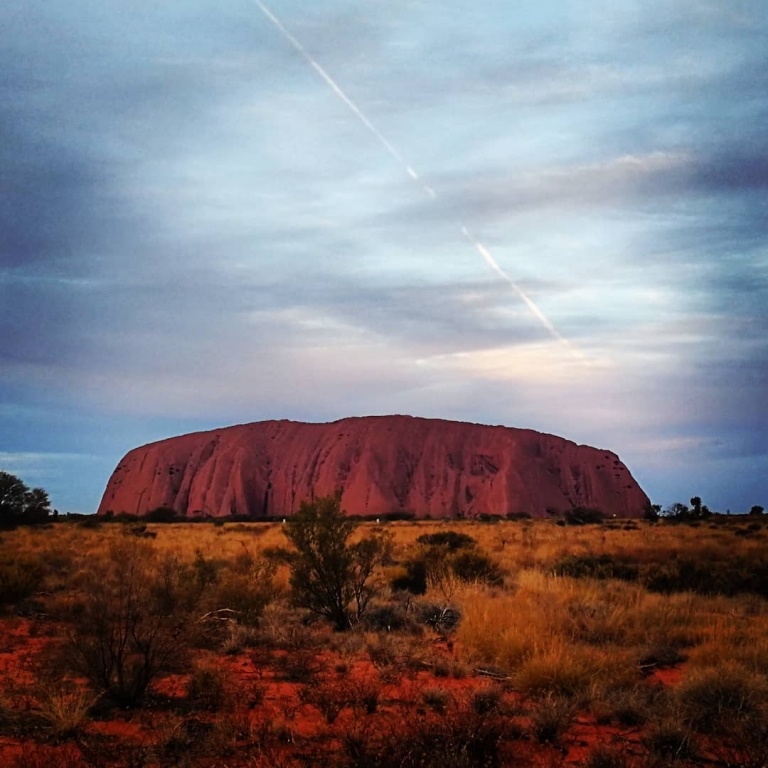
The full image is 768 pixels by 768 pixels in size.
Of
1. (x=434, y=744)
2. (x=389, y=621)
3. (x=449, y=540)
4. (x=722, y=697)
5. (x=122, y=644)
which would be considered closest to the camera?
(x=434, y=744)

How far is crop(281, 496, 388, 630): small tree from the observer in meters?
10.1

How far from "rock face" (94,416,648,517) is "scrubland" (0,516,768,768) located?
58.7 meters

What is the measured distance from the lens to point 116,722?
5547mm

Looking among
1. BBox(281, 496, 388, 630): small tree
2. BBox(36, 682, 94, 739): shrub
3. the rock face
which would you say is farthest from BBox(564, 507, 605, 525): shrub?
BBox(36, 682, 94, 739): shrub

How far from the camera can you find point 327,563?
1025 centimetres

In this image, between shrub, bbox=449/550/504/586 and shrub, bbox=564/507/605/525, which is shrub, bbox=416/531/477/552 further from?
shrub, bbox=564/507/605/525

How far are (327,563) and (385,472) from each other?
64.6 metres

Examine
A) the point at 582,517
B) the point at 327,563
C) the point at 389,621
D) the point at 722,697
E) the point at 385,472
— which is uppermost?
the point at 385,472

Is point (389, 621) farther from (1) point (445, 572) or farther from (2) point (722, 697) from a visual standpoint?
(2) point (722, 697)

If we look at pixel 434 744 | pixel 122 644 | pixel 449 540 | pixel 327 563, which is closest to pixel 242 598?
pixel 327 563

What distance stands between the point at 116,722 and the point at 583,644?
16.0 feet

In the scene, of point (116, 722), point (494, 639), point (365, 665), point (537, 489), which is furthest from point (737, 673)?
point (537, 489)

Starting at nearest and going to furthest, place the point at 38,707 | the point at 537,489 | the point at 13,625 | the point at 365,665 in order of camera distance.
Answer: the point at 38,707 < the point at 365,665 < the point at 13,625 < the point at 537,489

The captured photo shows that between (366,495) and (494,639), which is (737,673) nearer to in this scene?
(494,639)
